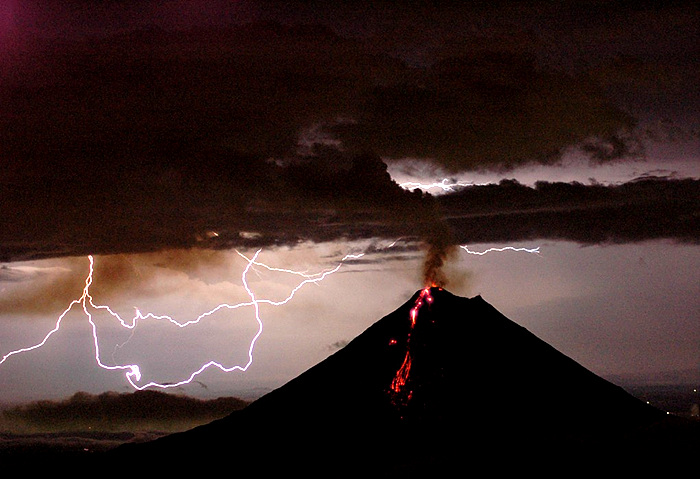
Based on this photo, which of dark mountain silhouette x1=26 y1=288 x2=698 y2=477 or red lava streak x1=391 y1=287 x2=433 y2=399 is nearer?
dark mountain silhouette x1=26 y1=288 x2=698 y2=477

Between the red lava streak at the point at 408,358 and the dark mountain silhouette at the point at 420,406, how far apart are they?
19cm

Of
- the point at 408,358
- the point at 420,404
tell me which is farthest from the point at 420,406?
the point at 408,358

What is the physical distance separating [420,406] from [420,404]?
0.14 meters

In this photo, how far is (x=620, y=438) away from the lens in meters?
36.1

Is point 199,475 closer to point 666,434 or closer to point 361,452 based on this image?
point 361,452

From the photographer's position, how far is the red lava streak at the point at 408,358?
48000 mm

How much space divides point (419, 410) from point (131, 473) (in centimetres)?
1562

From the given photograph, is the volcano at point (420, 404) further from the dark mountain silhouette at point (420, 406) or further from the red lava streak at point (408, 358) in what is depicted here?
the red lava streak at point (408, 358)

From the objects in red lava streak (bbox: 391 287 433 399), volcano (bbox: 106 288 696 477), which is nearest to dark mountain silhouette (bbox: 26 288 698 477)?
volcano (bbox: 106 288 696 477)

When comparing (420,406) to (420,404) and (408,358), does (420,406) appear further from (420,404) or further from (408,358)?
(408,358)

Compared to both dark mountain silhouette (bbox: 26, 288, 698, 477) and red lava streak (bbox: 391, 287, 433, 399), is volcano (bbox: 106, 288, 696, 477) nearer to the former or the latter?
dark mountain silhouette (bbox: 26, 288, 698, 477)

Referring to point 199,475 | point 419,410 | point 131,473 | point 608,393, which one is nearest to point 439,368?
point 419,410

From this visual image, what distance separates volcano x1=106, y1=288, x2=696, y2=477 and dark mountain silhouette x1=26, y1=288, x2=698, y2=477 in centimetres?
5

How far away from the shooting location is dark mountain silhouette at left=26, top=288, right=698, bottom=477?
45.6 m
